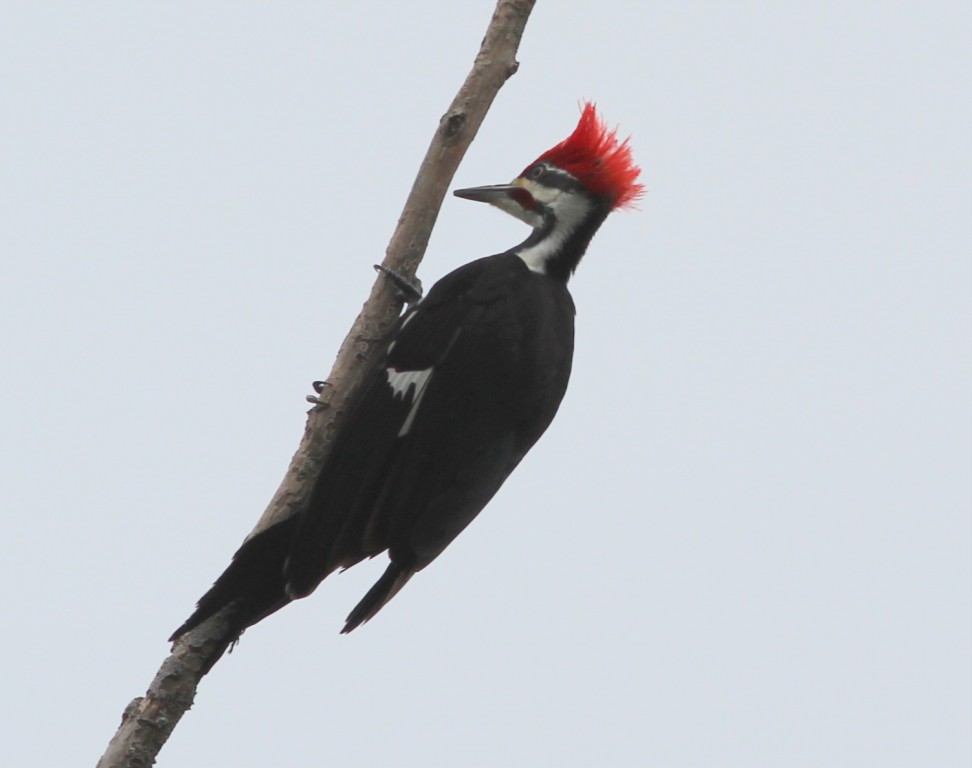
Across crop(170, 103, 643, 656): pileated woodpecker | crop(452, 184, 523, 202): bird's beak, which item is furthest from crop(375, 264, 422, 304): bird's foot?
crop(452, 184, 523, 202): bird's beak

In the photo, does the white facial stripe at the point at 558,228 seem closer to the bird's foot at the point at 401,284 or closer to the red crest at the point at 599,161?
the red crest at the point at 599,161

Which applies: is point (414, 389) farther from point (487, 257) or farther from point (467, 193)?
point (467, 193)

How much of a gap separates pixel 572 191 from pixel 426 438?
103 cm

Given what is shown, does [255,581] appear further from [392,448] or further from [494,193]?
[494,193]

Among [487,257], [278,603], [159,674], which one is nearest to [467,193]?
[487,257]

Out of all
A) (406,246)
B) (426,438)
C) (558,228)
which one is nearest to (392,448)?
(426,438)

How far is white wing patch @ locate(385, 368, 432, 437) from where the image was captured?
3.06 m

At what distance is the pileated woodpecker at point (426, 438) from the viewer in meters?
2.86

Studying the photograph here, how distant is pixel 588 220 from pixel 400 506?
113cm

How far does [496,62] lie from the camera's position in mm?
3016

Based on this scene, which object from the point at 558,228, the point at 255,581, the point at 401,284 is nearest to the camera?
the point at 255,581

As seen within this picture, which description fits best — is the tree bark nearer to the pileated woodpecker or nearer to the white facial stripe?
the pileated woodpecker

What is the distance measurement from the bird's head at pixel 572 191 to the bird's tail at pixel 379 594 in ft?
3.43

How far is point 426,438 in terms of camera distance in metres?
3.07
